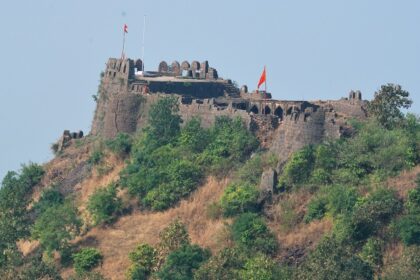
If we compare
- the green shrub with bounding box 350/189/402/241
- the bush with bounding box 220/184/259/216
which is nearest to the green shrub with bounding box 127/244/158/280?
the bush with bounding box 220/184/259/216

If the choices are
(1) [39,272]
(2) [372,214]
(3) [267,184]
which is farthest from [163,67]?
(2) [372,214]

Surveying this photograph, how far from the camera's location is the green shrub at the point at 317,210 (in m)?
72.8

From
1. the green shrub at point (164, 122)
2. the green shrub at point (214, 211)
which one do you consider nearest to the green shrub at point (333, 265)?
the green shrub at point (214, 211)

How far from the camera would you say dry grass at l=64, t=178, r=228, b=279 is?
243ft

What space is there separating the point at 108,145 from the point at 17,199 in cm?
421

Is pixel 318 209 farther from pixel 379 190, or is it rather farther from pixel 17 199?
pixel 17 199

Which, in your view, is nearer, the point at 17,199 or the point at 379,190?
the point at 379,190

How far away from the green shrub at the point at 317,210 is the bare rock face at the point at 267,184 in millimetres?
1981

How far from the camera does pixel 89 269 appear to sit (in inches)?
2938

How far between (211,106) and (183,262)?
31.4 ft

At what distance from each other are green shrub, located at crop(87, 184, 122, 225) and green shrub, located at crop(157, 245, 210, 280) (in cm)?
532

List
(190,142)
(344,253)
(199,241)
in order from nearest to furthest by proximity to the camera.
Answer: (344,253) → (199,241) → (190,142)

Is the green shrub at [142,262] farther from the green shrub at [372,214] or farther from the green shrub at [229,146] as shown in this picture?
the green shrub at [372,214]

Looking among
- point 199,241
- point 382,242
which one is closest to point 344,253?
point 382,242
